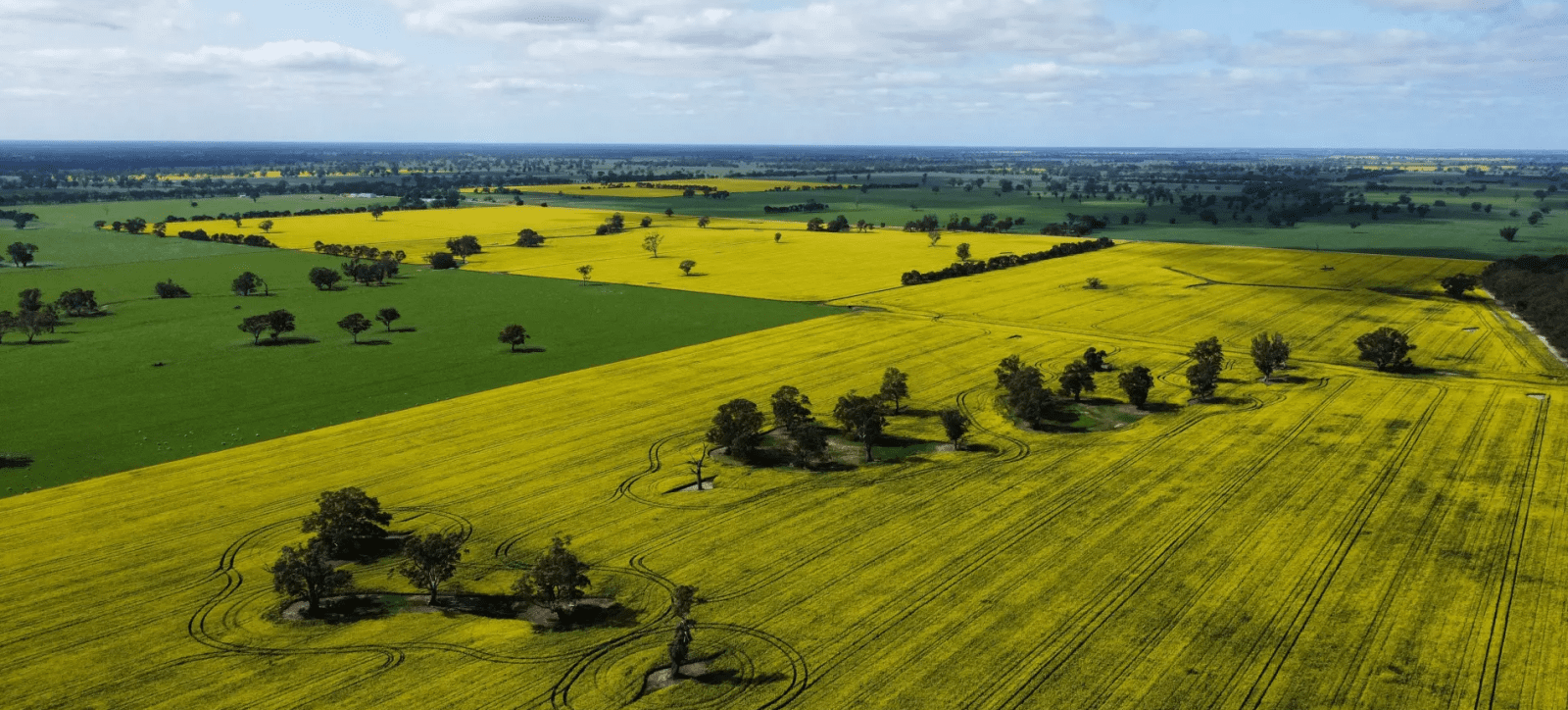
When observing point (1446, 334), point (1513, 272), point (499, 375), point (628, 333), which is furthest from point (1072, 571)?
point (1513, 272)

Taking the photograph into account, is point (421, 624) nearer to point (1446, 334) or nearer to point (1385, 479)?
point (1385, 479)

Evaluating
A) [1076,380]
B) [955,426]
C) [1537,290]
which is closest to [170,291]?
[955,426]

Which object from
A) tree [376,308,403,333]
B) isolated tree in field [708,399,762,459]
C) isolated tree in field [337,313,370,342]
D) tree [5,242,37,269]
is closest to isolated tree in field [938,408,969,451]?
isolated tree in field [708,399,762,459]

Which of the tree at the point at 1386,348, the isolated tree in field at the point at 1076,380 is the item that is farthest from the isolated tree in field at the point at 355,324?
the tree at the point at 1386,348

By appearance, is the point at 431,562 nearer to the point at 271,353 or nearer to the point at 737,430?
the point at 737,430

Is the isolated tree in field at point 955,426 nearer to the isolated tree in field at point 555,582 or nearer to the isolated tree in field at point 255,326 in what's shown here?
the isolated tree in field at point 555,582
